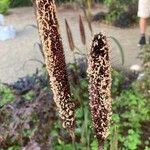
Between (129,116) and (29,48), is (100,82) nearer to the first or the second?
(129,116)

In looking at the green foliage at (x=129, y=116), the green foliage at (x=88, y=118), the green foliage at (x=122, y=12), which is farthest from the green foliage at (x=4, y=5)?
the green foliage at (x=129, y=116)

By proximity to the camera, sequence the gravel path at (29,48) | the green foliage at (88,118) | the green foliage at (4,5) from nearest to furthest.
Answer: the green foliage at (88,118), the gravel path at (29,48), the green foliage at (4,5)

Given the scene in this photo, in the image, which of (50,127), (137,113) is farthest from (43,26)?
(137,113)

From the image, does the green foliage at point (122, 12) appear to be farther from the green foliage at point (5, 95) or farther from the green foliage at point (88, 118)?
the green foliage at point (5, 95)

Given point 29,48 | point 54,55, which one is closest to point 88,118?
point 54,55

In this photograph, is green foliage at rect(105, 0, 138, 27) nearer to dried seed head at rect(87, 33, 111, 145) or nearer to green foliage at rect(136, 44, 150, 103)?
green foliage at rect(136, 44, 150, 103)

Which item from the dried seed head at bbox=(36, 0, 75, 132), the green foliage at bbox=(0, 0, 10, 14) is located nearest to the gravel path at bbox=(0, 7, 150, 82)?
the green foliage at bbox=(0, 0, 10, 14)
